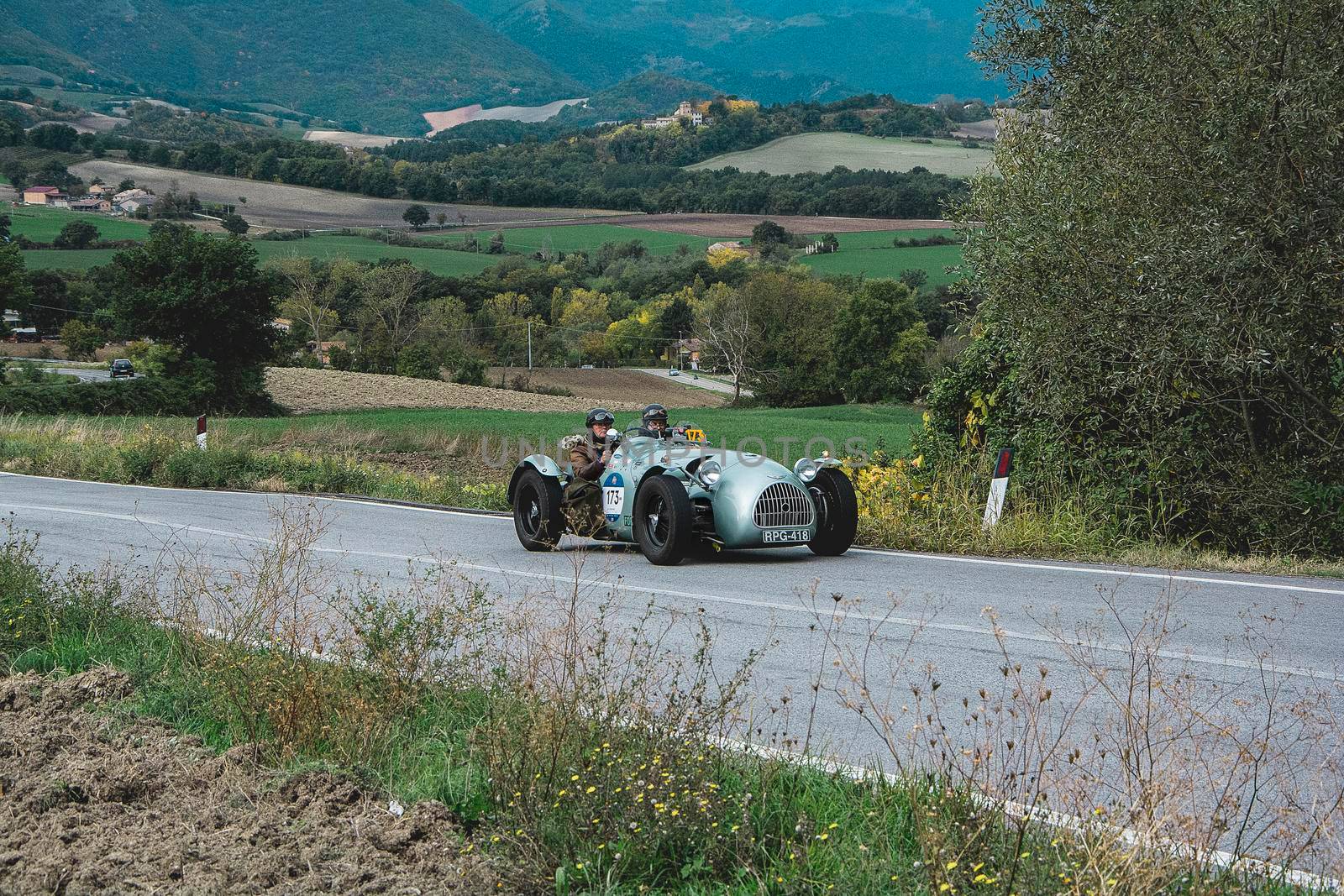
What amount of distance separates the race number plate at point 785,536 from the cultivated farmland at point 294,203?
12062 centimetres

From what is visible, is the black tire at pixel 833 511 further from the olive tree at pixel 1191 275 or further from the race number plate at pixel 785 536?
the olive tree at pixel 1191 275

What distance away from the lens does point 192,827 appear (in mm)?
4762

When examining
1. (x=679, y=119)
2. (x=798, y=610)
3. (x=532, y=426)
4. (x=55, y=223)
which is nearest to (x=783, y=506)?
(x=798, y=610)

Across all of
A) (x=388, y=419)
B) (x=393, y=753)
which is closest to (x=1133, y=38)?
(x=393, y=753)

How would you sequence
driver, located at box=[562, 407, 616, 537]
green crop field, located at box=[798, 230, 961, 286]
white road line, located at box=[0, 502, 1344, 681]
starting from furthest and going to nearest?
green crop field, located at box=[798, 230, 961, 286], driver, located at box=[562, 407, 616, 537], white road line, located at box=[0, 502, 1344, 681]

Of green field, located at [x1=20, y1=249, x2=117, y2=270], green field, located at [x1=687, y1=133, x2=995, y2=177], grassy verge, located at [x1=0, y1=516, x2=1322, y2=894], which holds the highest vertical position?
green field, located at [x1=687, y1=133, x2=995, y2=177]

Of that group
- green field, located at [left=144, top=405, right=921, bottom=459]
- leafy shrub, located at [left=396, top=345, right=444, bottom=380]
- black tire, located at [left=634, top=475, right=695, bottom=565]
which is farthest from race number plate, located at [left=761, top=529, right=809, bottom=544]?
leafy shrub, located at [left=396, top=345, right=444, bottom=380]

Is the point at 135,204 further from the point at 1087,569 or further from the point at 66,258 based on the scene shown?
the point at 1087,569

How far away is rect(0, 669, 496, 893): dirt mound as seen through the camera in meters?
4.32

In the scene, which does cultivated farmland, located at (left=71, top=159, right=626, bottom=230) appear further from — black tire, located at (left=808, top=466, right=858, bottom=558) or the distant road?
black tire, located at (left=808, top=466, right=858, bottom=558)

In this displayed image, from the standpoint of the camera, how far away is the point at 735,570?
12180 mm

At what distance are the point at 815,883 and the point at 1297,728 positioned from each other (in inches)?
131

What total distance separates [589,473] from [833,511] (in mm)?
2602

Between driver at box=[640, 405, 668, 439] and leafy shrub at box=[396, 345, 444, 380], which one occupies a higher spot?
→ driver at box=[640, 405, 668, 439]
